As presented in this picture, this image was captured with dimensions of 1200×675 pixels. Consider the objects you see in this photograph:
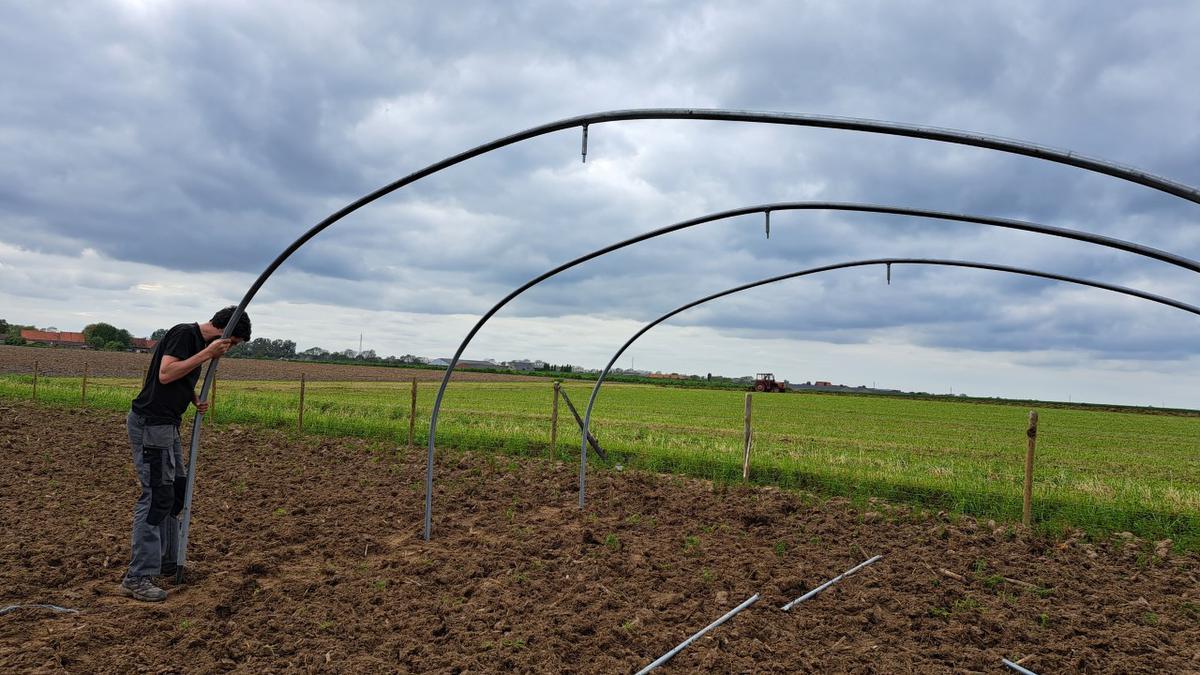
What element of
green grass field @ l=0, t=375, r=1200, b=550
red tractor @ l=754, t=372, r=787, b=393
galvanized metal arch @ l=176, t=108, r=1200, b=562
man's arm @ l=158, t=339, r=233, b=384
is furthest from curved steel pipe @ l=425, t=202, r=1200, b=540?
red tractor @ l=754, t=372, r=787, b=393

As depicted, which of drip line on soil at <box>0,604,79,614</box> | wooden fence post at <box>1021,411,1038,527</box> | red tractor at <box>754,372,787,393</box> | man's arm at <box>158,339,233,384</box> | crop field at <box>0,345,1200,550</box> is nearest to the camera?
drip line on soil at <box>0,604,79,614</box>

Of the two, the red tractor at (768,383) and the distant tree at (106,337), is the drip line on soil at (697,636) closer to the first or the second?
the red tractor at (768,383)

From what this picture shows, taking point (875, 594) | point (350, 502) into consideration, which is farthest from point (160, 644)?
point (875, 594)

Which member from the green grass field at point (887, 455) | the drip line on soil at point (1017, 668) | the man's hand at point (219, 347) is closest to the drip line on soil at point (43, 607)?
the man's hand at point (219, 347)

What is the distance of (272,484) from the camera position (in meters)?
9.77

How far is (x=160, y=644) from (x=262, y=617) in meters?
0.65

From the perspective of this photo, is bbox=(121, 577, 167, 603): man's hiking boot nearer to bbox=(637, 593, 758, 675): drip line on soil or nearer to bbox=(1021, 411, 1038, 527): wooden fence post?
bbox=(637, 593, 758, 675): drip line on soil

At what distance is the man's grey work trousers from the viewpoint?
5168 millimetres

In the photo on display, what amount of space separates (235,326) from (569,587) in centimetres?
340

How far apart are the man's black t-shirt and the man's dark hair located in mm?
147

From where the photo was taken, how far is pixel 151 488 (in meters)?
5.19

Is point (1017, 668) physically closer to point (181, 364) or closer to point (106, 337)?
point (181, 364)

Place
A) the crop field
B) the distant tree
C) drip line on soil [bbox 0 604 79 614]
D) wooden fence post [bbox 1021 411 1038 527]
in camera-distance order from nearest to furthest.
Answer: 1. drip line on soil [bbox 0 604 79 614]
2. wooden fence post [bbox 1021 411 1038 527]
3. the crop field
4. the distant tree

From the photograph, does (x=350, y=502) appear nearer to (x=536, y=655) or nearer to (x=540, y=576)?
(x=540, y=576)
